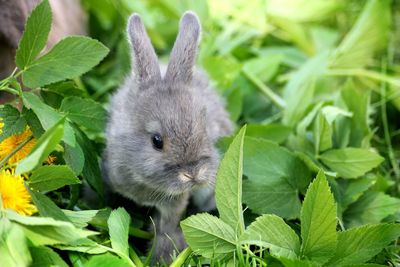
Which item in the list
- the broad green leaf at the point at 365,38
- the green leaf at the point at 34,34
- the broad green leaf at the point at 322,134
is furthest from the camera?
the broad green leaf at the point at 365,38

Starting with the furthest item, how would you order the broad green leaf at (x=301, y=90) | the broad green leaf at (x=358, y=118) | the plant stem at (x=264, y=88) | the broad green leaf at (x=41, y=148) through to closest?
the plant stem at (x=264, y=88) < the broad green leaf at (x=301, y=90) < the broad green leaf at (x=358, y=118) < the broad green leaf at (x=41, y=148)

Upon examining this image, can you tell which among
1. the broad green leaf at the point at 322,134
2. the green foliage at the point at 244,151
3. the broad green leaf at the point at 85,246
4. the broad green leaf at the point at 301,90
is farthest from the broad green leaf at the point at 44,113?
the broad green leaf at the point at 301,90

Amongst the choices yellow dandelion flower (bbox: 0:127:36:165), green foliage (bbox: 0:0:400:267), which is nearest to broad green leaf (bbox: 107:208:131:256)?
green foliage (bbox: 0:0:400:267)

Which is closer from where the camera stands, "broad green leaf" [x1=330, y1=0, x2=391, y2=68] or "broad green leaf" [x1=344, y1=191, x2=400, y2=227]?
"broad green leaf" [x1=344, y1=191, x2=400, y2=227]

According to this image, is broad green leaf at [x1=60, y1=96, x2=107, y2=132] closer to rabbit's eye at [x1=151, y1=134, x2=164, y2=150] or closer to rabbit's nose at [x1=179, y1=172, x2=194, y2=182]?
rabbit's eye at [x1=151, y1=134, x2=164, y2=150]

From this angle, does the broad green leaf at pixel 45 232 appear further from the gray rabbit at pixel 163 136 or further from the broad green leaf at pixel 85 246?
the gray rabbit at pixel 163 136

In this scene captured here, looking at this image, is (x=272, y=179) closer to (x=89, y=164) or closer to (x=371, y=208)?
(x=371, y=208)

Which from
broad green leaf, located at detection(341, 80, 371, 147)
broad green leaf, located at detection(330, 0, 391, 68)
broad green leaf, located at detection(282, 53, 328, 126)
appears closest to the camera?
broad green leaf, located at detection(341, 80, 371, 147)
